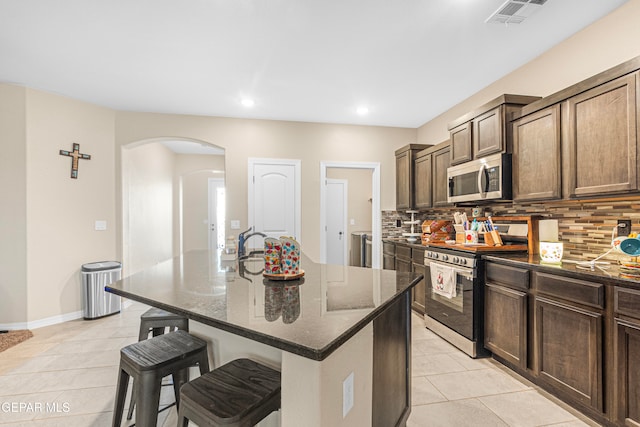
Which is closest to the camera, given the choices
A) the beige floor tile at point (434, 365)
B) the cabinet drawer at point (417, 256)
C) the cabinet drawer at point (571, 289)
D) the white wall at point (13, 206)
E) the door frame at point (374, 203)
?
the cabinet drawer at point (571, 289)

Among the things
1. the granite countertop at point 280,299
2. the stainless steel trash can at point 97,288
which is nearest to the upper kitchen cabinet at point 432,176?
the granite countertop at point 280,299

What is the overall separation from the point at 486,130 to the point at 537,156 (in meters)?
0.61

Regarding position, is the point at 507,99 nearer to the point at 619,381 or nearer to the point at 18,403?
the point at 619,381

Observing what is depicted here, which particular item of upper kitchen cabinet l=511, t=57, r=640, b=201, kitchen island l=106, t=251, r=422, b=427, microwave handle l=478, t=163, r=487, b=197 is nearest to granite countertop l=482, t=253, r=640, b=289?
upper kitchen cabinet l=511, t=57, r=640, b=201

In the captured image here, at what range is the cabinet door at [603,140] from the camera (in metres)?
1.90

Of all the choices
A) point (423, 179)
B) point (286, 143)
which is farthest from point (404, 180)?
Answer: point (286, 143)

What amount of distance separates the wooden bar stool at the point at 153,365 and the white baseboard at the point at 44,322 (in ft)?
9.98

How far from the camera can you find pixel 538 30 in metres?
2.52

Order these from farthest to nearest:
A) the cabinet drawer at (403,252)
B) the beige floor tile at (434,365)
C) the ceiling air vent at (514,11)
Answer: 1. the cabinet drawer at (403,252)
2. the beige floor tile at (434,365)
3. the ceiling air vent at (514,11)

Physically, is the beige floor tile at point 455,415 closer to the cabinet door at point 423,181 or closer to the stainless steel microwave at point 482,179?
the stainless steel microwave at point 482,179

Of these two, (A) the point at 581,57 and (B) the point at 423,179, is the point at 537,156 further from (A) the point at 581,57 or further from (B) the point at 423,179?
(B) the point at 423,179

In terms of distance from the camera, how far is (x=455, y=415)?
6.66 ft

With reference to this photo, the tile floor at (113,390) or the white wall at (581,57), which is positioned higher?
the white wall at (581,57)

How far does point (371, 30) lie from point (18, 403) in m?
3.75
